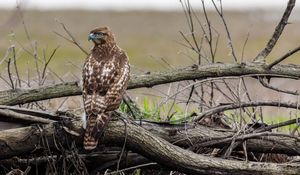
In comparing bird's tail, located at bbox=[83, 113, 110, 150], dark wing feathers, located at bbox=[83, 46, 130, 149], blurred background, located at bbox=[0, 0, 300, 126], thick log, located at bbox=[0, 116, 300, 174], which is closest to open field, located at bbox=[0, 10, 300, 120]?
blurred background, located at bbox=[0, 0, 300, 126]

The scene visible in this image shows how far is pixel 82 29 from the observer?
38.2m

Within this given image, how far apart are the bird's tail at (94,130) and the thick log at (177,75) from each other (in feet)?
2.02

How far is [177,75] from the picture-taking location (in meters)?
6.73

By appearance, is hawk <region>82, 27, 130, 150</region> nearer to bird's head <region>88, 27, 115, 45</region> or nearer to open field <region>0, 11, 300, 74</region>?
bird's head <region>88, 27, 115, 45</region>

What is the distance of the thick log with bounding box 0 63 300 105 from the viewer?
265 inches

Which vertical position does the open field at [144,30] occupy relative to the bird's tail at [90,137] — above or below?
above

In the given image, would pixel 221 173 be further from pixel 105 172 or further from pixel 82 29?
pixel 82 29

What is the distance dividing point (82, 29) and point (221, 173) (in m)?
32.3

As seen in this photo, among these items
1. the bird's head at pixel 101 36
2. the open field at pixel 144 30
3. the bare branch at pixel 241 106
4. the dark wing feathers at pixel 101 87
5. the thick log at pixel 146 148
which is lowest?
the thick log at pixel 146 148

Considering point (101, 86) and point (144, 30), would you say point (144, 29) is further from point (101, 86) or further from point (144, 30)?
point (101, 86)

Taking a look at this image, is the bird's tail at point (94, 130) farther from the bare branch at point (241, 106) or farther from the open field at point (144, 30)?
the open field at point (144, 30)

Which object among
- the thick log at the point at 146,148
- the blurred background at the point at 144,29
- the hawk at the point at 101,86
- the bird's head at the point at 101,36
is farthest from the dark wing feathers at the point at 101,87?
the blurred background at the point at 144,29

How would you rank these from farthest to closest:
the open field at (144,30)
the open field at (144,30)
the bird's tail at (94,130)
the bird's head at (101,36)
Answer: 1. the open field at (144,30)
2. the open field at (144,30)
3. the bird's head at (101,36)
4. the bird's tail at (94,130)

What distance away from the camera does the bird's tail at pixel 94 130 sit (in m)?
6.14
